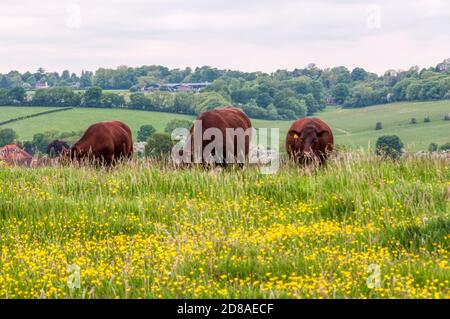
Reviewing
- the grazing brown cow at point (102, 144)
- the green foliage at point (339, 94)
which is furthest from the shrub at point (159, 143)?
the green foliage at point (339, 94)

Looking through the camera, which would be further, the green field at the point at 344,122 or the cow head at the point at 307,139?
the green field at the point at 344,122

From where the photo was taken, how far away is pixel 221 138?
17781 mm

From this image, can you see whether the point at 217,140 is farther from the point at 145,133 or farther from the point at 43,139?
the point at 43,139

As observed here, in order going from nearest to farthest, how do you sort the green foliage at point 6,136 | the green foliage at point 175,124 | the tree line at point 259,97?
the green foliage at point 6,136
the green foliage at point 175,124
the tree line at point 259,97

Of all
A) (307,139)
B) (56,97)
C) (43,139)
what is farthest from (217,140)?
(56,97)

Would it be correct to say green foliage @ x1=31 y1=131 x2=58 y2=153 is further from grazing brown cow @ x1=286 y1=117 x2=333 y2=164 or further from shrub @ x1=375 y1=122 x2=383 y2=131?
grazing brown cow @ x1=286 y1=117 x2=333 y2=164

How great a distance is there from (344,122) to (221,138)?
138 m

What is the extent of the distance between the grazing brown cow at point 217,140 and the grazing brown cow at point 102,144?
282 cm

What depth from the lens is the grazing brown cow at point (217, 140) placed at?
1714cm

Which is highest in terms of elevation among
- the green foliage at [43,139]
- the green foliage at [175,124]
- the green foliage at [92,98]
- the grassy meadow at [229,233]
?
the green foliage at [92,98]

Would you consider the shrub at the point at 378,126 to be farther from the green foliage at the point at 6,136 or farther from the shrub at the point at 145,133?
the green foliage at the point at 6,136

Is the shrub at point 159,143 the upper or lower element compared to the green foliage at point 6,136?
upper

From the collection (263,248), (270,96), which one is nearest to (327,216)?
(263,248)
